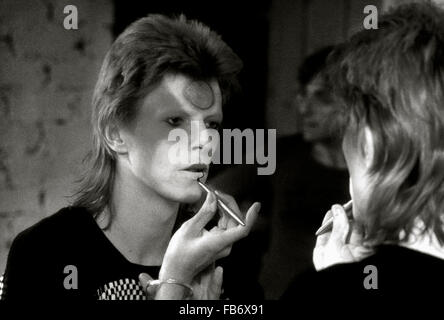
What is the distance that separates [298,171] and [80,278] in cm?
44

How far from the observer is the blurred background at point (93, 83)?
114 cm

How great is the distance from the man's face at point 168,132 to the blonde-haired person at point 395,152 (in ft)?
0.79

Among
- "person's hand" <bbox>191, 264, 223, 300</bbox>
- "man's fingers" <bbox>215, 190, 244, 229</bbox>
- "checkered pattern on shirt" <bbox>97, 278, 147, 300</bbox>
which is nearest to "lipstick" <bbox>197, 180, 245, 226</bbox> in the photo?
"man's fingers" <bbox>215, 190, 244, 229</bbox>

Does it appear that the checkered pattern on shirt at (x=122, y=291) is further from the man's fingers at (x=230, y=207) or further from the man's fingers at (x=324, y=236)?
the man's fingers at (x=324, y=236)

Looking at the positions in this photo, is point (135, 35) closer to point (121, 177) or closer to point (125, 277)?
point (121, 177)

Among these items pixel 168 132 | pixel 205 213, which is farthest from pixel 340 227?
pixel 168 132

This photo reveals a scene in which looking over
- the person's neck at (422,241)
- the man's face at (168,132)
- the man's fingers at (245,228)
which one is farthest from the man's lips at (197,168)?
the person's neck at (422,241)

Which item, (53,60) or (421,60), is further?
(53,60)

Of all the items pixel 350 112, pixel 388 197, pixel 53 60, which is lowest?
pixel 388 197

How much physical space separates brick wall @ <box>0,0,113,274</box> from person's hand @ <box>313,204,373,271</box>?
46 centimetres

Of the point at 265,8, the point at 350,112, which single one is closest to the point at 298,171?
the point at 350,112

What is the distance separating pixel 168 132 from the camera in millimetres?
1126

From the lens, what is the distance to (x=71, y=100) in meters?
1.14

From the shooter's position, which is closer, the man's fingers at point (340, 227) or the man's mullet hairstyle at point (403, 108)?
the man's mullet hairstyle at point (403, 108)
